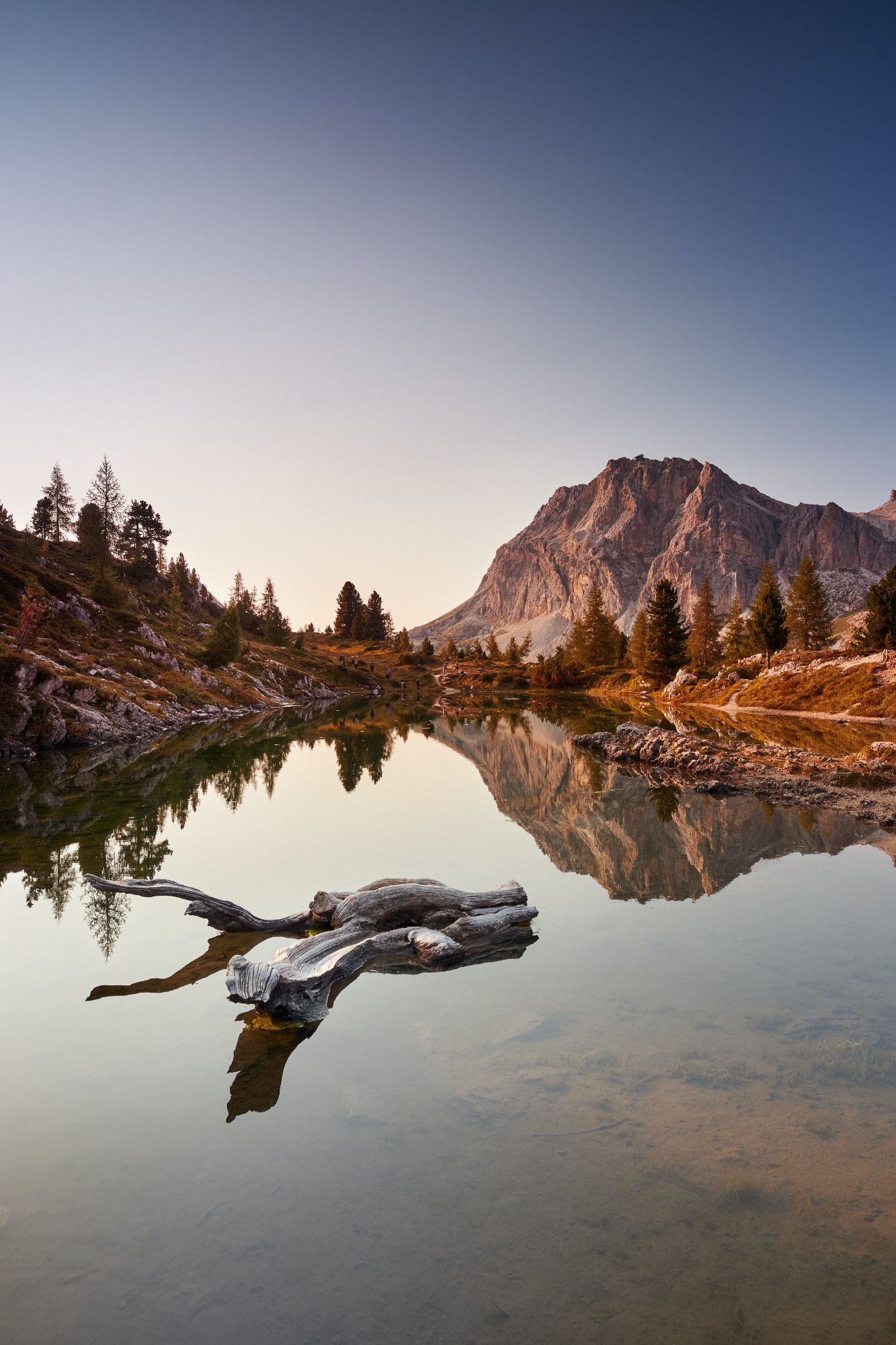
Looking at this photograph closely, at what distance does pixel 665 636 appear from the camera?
4481 inches

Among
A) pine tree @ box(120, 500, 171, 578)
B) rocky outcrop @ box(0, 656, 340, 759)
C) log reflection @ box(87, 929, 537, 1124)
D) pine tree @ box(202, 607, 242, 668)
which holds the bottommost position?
log reflection @ box(87, 929, 537, 1124)

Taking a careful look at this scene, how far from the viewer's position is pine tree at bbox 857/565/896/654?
275ft

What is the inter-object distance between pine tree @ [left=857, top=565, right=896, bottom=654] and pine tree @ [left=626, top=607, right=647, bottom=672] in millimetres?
40733

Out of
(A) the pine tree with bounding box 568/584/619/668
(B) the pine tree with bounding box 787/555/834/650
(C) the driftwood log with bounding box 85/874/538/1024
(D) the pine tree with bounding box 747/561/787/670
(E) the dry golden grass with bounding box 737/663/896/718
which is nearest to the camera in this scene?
(C) the driftwood log with bounding box 85/874/538/1024

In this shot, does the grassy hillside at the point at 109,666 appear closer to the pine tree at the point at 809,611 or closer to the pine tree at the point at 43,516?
the pine tree at the point at 43,516

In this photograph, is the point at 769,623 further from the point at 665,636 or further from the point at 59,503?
the point at 59,503

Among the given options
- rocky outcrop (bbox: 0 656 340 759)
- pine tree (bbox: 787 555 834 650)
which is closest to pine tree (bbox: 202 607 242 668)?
rocky outcrop (bbox: 0 656 340 759)

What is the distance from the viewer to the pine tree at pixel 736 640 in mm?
111438

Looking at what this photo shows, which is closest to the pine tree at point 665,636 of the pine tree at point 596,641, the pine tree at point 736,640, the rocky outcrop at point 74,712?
the pine tree at point 736,640

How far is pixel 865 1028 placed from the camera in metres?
10.2

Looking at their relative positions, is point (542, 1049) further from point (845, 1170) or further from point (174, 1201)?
point (174, 1201)

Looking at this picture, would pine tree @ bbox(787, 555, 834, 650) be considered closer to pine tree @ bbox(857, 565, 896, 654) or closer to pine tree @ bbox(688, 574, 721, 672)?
pine tree @ bbox(688, 574, 721, 672)

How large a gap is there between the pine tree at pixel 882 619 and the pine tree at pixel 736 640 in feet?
70.0

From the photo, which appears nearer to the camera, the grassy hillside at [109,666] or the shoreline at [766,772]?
the shoreline at [766,772]
